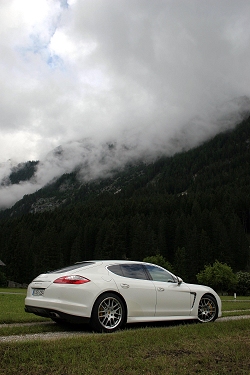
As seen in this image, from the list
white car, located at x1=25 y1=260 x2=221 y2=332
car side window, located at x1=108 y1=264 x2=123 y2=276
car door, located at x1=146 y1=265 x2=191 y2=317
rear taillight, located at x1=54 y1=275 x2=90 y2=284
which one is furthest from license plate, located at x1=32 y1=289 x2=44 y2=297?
car door, located at x1=146 y1=265 x2=191 y2=317

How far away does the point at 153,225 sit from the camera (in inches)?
4370

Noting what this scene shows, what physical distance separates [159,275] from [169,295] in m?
0.63

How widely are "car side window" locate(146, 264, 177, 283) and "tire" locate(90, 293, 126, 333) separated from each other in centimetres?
149

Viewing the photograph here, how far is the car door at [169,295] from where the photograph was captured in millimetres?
8828

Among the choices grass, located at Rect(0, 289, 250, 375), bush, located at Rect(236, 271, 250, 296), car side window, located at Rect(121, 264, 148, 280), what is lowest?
bush, located at Rect(236, 271, 250, 296)

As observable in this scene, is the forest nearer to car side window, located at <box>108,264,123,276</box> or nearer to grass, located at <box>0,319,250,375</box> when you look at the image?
car side window, located at <box>108,264,123,276</box>

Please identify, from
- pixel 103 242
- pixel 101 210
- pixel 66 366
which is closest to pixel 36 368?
pixel 66 366

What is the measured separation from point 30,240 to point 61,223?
17.3m

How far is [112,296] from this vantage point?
8070 millimetres

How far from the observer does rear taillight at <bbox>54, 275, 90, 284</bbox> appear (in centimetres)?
790

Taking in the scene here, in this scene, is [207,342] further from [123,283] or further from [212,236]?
[212,236]

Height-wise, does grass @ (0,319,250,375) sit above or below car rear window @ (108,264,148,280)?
below

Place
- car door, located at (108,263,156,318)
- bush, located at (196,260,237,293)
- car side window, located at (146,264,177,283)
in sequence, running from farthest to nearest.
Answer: bush, located at (196,260,237,293) < car side window, located at (146,264,177,283) < car door, located at (108,263,156,318)

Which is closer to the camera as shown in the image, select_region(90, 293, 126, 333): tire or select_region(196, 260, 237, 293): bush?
select_region(90, 293, 126, 333): tire
